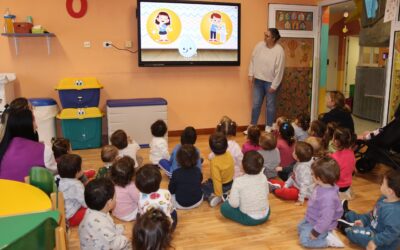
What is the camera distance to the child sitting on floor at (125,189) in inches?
107

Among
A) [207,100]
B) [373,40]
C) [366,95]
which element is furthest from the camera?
[366,95]

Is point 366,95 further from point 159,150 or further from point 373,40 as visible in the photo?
point 159,150

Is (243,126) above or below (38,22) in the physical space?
below

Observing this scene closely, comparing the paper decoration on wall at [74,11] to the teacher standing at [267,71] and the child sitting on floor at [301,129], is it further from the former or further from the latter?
the child sitting on floor at [301,129]

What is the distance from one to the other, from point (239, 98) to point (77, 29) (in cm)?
269

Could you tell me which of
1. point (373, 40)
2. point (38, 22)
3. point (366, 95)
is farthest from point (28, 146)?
point (366, 95)

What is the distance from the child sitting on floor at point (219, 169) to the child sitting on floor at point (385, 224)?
1109mm

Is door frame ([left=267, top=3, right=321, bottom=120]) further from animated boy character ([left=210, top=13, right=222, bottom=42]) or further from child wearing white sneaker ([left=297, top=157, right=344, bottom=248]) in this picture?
child wearing white sneaker ([left=297, top=157, right=344, bottom=248])

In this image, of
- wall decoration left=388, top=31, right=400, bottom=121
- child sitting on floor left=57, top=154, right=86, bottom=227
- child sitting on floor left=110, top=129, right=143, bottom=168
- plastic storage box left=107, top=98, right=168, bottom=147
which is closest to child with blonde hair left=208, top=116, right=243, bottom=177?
child sitting on floor left=110, top=129, right=143, bottom=168

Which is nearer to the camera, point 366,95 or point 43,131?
point 43,131

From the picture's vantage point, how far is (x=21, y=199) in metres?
1.73

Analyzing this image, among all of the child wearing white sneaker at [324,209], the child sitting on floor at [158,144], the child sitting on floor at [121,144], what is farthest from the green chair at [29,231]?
the child sitting on floor at [158,144]

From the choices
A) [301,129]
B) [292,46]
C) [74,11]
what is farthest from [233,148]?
[292,46]

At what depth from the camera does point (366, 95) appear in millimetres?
7469
